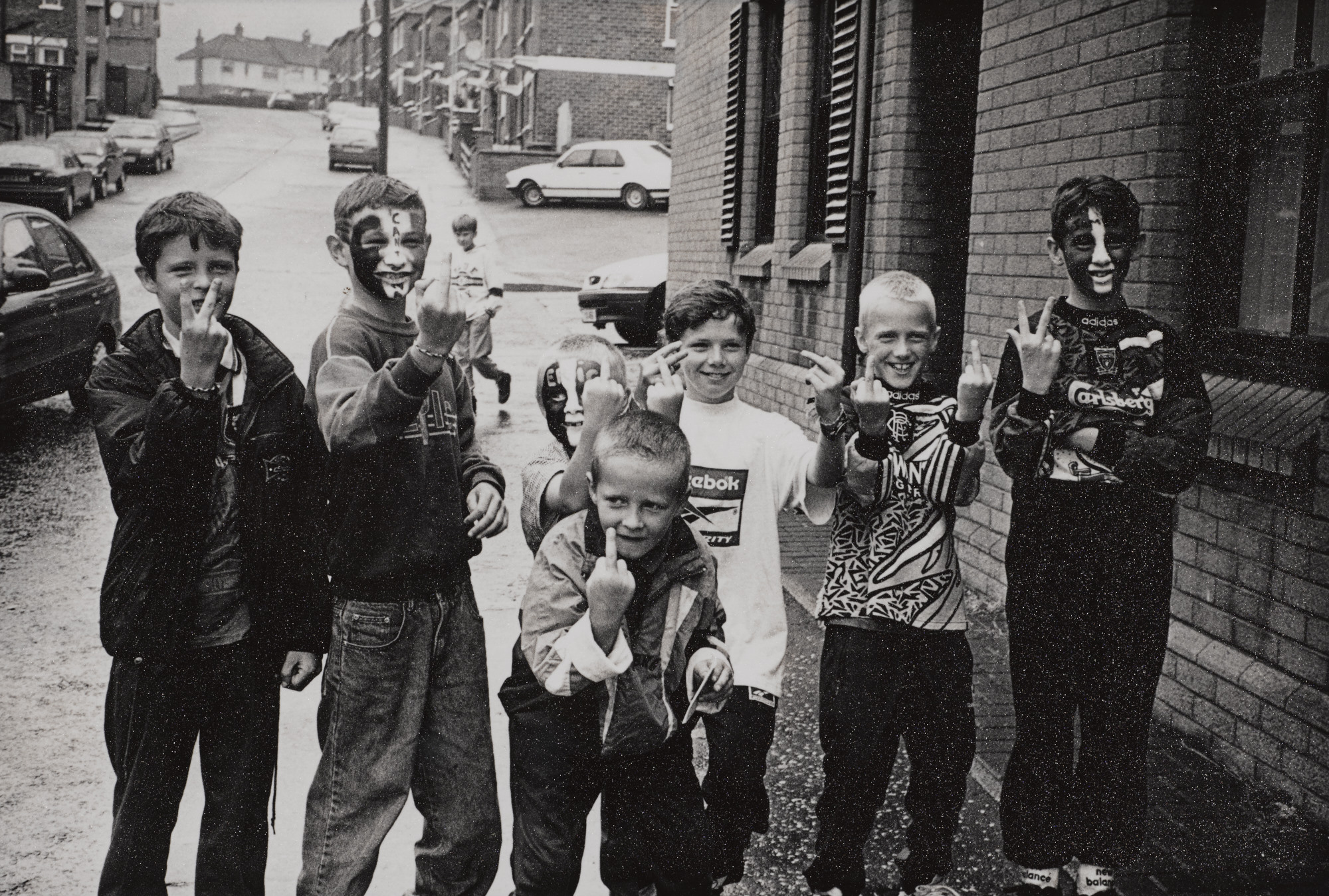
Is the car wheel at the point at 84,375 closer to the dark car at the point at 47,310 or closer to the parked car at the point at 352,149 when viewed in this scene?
the dark car at the point at 47,310

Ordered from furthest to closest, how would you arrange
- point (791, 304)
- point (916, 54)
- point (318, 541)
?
point (791, 304)
point (916, 54)
point (318, 541)

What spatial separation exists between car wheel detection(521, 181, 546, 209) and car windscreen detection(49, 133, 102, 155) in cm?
1089

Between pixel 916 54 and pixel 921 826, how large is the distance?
17.9 ft

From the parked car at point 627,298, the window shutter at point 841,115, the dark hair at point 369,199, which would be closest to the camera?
the dark hair at point 369,199

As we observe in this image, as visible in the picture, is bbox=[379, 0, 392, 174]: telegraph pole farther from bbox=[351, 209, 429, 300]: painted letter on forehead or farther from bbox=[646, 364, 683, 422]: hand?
bbox=[646, 364, 683, 422]: hand

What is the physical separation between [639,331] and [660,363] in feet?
47.3

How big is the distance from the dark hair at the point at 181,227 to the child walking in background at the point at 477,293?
7753 mm

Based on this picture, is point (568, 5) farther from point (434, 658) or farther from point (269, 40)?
point (269, 40)

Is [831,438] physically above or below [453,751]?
above

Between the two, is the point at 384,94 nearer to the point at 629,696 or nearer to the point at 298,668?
the point at 298,668

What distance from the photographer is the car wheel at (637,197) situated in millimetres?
32062

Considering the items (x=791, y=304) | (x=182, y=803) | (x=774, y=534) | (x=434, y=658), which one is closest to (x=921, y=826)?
(x=774, y=534)

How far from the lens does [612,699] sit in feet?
9.17

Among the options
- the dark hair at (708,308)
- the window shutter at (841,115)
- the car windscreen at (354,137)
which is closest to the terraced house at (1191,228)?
the window shutter at (841,115)
